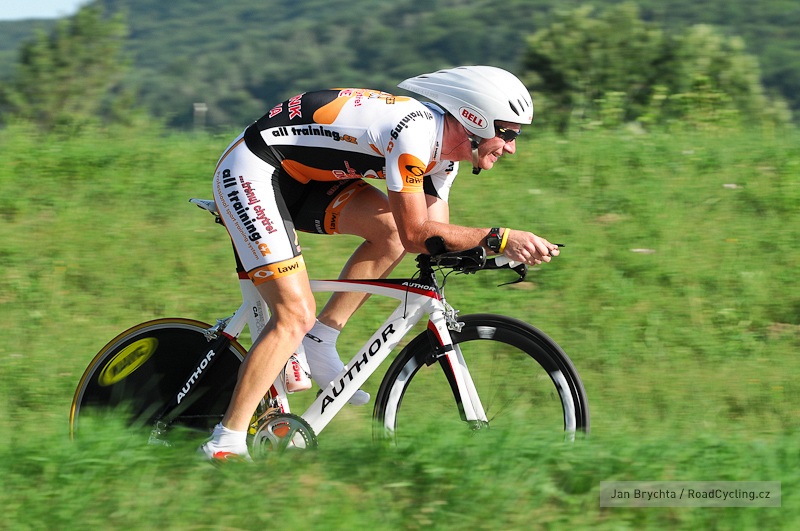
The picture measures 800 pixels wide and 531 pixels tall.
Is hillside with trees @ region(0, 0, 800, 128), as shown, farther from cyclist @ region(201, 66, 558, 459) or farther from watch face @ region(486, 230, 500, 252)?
watch face @ region(486, 230, 500, 252)

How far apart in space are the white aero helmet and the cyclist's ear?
45 centimetres

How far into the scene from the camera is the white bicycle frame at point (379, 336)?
13.0ft

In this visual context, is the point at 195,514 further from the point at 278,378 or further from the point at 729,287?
the point at 729,287

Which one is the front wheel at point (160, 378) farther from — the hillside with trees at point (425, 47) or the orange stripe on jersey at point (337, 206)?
the hillside with trees at point (425, 47)

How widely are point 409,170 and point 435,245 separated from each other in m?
0.30

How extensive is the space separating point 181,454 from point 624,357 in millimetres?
2648

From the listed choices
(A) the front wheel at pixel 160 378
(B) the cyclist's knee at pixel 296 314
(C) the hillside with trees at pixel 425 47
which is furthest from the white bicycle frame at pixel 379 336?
(C) the hillside with trees at pixel 425 47

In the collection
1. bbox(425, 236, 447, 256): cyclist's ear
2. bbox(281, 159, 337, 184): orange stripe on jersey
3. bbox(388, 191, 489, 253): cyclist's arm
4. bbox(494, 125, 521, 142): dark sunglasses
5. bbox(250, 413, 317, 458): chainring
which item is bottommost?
bbox(250, 413, 317, 458): chainring

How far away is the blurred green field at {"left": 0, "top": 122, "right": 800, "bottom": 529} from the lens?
11.3 feet

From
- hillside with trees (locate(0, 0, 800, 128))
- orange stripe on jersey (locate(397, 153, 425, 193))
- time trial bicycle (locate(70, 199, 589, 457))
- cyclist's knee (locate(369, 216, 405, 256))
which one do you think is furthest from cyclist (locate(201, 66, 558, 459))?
hillside with trees (locate(0, 0, 800, 128))

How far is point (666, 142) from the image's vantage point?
307 inches

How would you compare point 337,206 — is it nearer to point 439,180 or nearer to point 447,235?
point 439,180

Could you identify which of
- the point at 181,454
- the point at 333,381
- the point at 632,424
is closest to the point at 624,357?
the point at 632,424

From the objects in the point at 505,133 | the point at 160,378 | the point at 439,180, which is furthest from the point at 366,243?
the point at 160,378
